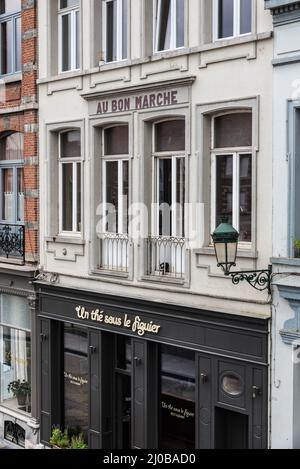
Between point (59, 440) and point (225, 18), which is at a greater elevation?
point (225, 18)

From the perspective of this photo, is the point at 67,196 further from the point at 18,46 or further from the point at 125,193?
the point at 18,46

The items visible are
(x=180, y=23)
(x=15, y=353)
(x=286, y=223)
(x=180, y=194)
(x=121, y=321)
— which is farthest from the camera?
(x=15, y=353)

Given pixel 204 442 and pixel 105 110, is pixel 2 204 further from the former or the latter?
pixel 204 442

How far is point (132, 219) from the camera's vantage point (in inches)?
516

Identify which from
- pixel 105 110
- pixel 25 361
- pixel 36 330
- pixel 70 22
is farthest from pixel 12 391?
pixel 70 22

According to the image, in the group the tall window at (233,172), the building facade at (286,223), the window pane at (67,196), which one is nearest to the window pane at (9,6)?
the window pane at (67,196)

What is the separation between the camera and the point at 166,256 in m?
12.7

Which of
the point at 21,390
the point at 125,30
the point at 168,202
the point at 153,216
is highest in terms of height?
the point at 125,30

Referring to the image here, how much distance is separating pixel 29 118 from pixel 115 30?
2.93m

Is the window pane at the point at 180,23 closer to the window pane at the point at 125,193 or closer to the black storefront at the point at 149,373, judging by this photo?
the window pane at the point at 125,193

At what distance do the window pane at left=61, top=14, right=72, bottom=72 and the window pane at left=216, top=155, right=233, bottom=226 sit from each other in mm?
4676

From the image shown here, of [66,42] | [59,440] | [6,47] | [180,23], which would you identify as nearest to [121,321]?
[59,440]

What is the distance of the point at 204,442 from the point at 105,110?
20.8ft

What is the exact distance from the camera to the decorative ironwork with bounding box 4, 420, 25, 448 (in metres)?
15.7
